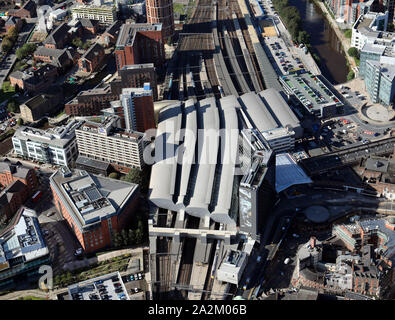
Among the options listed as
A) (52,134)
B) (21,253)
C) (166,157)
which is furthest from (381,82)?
(21,253)

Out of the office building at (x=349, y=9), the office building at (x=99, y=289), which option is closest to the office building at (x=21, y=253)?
the office building at (x=99, y=289)

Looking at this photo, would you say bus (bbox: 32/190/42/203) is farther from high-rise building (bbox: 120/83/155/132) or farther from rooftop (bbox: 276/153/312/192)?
rooftop (bbox: 276/153/312/192)

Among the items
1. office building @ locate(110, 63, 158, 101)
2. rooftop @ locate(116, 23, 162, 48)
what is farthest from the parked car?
rooftop @ locate(116, 23, 162, 48)

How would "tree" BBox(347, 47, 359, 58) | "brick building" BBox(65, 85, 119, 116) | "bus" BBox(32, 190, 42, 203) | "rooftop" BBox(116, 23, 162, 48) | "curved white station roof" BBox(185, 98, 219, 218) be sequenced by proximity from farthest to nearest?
"tree" BBox(347, 47, 359, 58)
"rooftop" BBox(116, 23, 162, 48)
"brick building" BBox(65, 85, 119, 116)
"bus" BBox(32, 190, 42, 203)
"curved white station roof" BBox(185, 98, 219, 218)

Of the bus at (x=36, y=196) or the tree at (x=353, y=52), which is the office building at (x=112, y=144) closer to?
the bus at (x=36, y=196)
